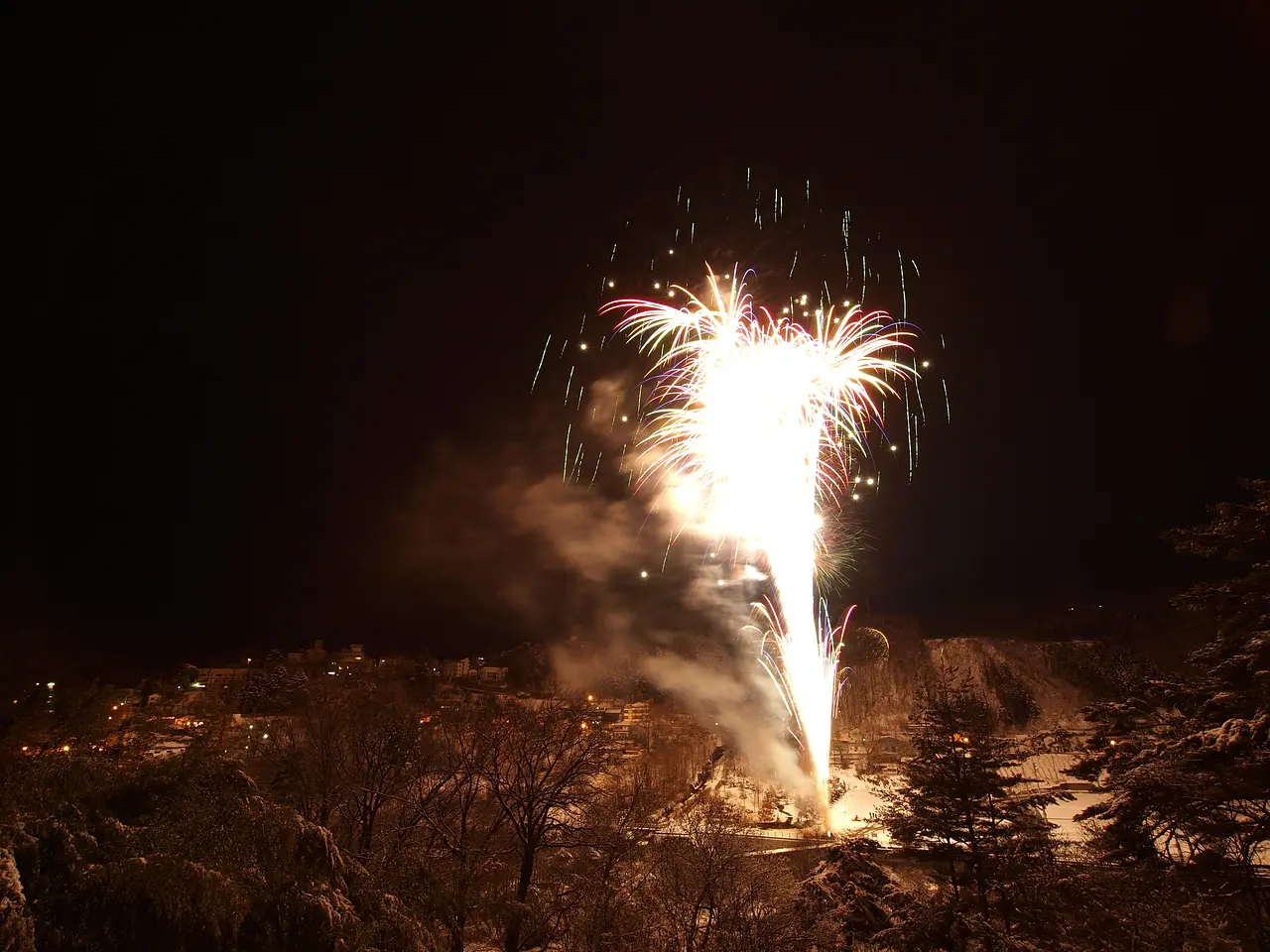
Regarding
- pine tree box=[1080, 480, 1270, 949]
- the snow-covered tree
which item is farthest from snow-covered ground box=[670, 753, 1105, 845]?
pine tree box=[1080, 480, 1270, 949]

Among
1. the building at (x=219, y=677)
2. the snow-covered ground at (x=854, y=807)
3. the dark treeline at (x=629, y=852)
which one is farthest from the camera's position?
the building at (x=219, y=677)

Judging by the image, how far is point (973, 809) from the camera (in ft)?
45.7

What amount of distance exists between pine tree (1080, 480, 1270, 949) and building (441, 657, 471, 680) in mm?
74171

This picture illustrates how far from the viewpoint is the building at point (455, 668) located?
266ft

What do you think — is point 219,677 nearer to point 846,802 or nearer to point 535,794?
point 846,802

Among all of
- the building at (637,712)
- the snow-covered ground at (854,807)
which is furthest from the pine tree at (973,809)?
the building at (637,712)

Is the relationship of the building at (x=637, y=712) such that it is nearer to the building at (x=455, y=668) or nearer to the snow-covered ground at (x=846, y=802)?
the snow-covered ground at (x=846, y=802)

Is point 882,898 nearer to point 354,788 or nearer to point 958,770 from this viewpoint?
point 958,770

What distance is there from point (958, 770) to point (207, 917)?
14.0 meters

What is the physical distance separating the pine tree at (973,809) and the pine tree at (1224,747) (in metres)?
3.13

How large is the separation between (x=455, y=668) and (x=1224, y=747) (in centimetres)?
9051

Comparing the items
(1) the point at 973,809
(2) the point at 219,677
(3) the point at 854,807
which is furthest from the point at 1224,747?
Result: (2) the point at 219,677

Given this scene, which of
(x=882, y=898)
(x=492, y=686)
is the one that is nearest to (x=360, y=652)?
(x=492, y=686)

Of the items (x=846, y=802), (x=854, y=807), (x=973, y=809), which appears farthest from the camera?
(x=846, y=802)
